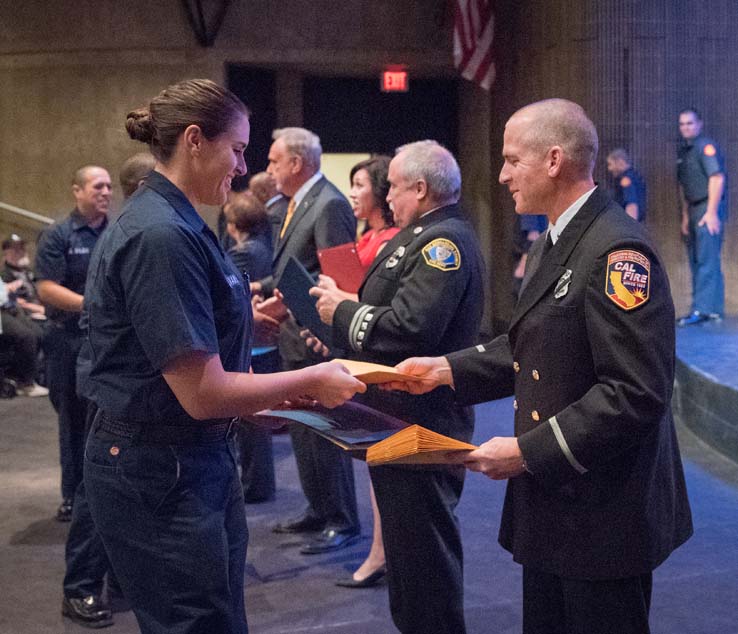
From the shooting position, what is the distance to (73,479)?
5109mm

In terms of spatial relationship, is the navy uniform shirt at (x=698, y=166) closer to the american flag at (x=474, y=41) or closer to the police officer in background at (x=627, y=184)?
the police officer in background at (x=627, y=184)

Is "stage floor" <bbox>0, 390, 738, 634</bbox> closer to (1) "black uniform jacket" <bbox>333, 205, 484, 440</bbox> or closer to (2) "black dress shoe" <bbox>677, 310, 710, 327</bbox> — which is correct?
(1) "black uniform jacket" <bbox>333, 205, 484, 440</bbox>

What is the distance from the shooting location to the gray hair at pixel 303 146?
4945 millimetres

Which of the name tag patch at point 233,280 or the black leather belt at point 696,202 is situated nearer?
the name tag patch at point 233,280

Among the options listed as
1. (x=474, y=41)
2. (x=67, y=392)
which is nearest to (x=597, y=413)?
(x=67, y=392)

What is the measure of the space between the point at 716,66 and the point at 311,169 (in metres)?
5.86

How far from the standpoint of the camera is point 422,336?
3.24m

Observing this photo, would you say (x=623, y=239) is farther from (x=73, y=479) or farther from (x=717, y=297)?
(x=717, y=297)

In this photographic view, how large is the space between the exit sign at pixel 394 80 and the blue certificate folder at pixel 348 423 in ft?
29.2

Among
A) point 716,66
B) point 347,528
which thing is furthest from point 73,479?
point 716,66

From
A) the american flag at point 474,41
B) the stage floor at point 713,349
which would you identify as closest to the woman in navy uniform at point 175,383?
the stage floor at point 713,349

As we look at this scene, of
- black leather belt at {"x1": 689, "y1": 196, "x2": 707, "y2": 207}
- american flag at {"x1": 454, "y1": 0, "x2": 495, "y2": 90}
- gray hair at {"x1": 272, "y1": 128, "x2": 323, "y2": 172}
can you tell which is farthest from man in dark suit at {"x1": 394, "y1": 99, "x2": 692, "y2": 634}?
american flag at {"x1": 454, "y1": 0, "x2": 495, "y2": 90}

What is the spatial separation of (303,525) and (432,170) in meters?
2.12

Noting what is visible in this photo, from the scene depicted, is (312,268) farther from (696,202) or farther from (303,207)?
(696,202)
